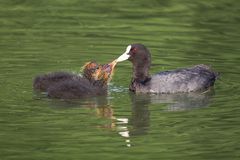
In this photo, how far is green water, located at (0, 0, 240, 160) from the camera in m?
11.7

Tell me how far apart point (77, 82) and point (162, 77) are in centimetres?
150

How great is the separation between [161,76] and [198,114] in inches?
80.6

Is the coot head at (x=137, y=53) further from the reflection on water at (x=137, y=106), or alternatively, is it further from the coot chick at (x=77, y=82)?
the reflection on water at (x=137, y=106)

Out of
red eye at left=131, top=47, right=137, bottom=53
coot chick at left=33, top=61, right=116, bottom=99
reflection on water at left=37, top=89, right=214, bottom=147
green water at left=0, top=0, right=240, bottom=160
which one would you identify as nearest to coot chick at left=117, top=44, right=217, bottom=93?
red eye at left=131, top=47, right=137, bottom=53

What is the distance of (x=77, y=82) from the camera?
14.6 meters

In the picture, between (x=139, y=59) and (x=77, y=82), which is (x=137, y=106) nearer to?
(x=77, y=82)

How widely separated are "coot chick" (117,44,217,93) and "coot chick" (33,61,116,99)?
40 cm

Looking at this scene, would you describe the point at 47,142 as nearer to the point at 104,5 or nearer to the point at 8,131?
the point at 8,131

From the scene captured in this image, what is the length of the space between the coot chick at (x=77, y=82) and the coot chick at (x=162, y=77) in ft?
1.32

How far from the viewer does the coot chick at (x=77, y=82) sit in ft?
47.4

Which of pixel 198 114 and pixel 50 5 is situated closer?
pixel 198 114

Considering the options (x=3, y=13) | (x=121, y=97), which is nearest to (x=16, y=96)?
(x=121, y=97)

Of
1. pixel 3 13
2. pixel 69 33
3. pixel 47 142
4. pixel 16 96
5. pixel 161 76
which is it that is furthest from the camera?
pixel 3 13

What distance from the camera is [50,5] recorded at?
22.3 m
